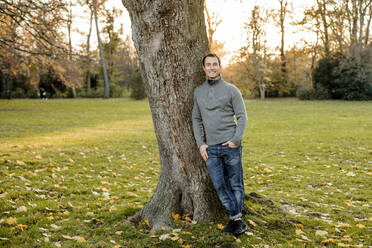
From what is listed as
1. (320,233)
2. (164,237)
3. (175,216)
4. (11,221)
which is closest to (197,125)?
(175,216)

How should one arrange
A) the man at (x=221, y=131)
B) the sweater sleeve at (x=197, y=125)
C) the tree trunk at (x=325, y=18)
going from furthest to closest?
the tree trunk at (x=325, y=18)
the sweater sleeve at (x=197, y=125)
the man at (x=221, y=131)

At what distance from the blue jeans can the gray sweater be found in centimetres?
14

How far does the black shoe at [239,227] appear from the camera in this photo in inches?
154

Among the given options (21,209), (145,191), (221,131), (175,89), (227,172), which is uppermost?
(175,89)

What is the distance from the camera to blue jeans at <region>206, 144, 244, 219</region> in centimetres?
387

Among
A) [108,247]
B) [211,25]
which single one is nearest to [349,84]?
[211,25]

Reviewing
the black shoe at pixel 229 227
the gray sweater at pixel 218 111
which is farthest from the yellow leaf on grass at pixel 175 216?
the gray sweater at pixel 218 111

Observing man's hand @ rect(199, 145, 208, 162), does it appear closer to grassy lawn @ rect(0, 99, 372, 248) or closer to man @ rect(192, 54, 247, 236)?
man @ rect(192, 54, 247, 236)

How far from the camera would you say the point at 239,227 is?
13.0ft

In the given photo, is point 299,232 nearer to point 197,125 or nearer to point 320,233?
point 320,233

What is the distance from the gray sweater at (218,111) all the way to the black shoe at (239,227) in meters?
1.02

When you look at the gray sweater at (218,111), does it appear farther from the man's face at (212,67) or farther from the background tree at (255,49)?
the background tree at (255,49)

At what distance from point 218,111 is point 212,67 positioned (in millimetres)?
526

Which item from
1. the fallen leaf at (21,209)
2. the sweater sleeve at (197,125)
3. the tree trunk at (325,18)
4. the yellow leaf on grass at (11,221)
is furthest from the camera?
the tree trunk at (325,18)
